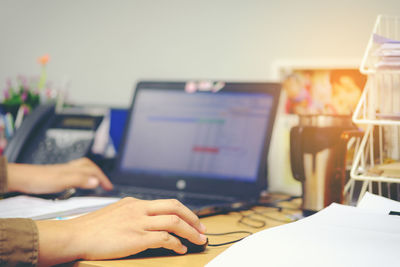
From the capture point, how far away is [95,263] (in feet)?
1.89

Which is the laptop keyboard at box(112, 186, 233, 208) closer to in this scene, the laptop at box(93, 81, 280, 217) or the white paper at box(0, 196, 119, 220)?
the laptop at box(93, 81, 280, 217)

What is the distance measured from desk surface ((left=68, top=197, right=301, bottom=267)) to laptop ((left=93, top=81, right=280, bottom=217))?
0.07m

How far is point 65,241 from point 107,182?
0.52 metres

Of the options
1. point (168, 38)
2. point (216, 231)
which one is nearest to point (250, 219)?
point (216, 231)

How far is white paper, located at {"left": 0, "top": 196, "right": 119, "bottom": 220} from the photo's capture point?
756 millimetres

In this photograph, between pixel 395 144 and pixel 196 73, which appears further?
pixel 196 73

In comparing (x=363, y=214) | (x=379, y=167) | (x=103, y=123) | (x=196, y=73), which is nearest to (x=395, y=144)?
(x=379, y=167)

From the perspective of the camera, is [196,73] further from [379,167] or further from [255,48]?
[379,167]

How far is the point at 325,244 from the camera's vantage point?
0.54m

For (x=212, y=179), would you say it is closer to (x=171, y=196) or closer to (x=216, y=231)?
(x=171, y=196)

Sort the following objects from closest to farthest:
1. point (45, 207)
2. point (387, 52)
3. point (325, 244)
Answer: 1. point (325, 244)
2. point (387, 52)
3. point (45, 207)

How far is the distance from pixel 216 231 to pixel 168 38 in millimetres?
812

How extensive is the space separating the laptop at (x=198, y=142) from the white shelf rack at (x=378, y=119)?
21cm

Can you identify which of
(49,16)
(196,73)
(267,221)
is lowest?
(267,221)
